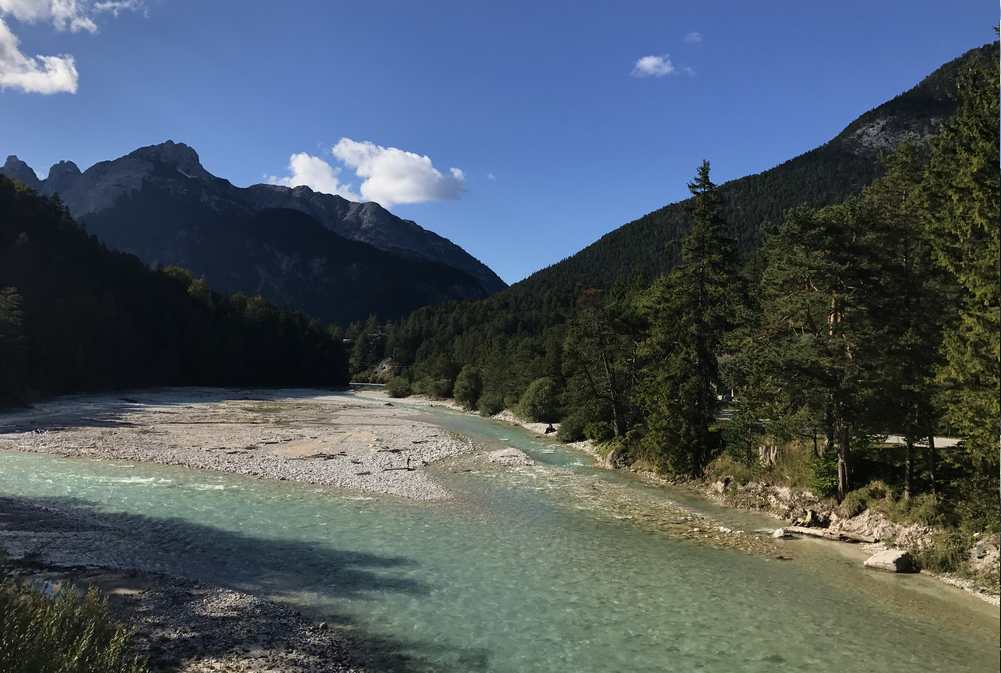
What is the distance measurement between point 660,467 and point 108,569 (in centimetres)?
2879

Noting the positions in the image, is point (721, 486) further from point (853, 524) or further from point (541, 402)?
point (541, 402)

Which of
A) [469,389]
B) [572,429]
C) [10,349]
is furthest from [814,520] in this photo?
[469,389]

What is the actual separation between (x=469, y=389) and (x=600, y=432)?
53818 mm

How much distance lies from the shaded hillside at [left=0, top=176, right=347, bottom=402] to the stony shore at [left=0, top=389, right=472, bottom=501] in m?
10.3

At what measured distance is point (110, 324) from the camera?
308 ft

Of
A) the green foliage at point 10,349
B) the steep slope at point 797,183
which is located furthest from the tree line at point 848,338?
the steep slope at point 797,183

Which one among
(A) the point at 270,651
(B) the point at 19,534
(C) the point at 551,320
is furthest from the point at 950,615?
→ (C) the point at 551,320

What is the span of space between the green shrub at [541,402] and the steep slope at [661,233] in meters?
51.2

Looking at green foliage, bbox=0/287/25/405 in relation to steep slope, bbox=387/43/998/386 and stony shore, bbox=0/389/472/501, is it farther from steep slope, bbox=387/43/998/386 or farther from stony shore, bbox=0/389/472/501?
steep slope, bbox=387/43/998/386

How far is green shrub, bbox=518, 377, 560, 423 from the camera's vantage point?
7000 cm

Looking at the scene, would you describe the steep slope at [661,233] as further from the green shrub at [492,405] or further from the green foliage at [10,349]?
the green foliage at [10,349]

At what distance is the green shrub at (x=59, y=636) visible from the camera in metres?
8.73

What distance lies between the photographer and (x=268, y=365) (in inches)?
5428

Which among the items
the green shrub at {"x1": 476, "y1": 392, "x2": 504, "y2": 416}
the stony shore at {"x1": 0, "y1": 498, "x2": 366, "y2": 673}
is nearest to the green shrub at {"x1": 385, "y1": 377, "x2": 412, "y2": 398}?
the green shrub at {"x1": 476, "y1": 392, "x2": 504, "y2": 416}
